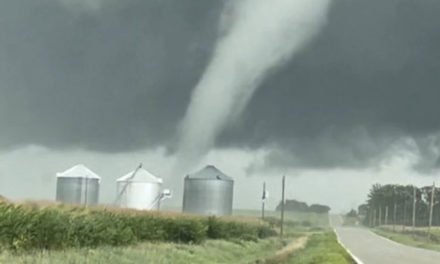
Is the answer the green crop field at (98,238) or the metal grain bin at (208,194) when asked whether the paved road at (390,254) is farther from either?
the metal grain bin at (208,194)

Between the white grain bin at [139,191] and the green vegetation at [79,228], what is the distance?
110 ft

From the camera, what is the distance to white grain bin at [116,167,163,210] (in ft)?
298

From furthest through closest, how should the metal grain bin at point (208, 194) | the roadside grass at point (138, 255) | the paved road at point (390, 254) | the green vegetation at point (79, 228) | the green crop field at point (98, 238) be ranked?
1. the metal grain bin at point (208, 194)
2. the paved road at point (390, 254)
3. the green vegetation at point (79, 228)
4. the green crop field at point (98, 238)
5. the roadside grass at point (138, 255)

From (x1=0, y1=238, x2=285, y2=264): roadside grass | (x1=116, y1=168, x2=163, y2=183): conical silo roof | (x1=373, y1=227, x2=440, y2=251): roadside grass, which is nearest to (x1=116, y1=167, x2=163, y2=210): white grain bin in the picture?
(x1=116, y1=168, x2=163, y2=183): conical silo roof

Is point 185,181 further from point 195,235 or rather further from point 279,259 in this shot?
point 279,259

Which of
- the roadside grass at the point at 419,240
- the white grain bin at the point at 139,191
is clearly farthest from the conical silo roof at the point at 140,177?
the roadside grass at the point at 419,240

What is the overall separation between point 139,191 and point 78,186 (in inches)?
336

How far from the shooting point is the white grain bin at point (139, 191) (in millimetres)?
90875

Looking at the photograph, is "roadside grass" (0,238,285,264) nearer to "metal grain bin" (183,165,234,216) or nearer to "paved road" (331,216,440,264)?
"paved road" (331,216,440,264)

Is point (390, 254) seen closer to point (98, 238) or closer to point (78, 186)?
point (98, 238)

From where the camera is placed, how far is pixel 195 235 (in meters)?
52.8

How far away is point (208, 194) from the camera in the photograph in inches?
3767

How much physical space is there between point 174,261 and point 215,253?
1160 cm

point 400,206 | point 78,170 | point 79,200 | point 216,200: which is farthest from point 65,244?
point 400,206
